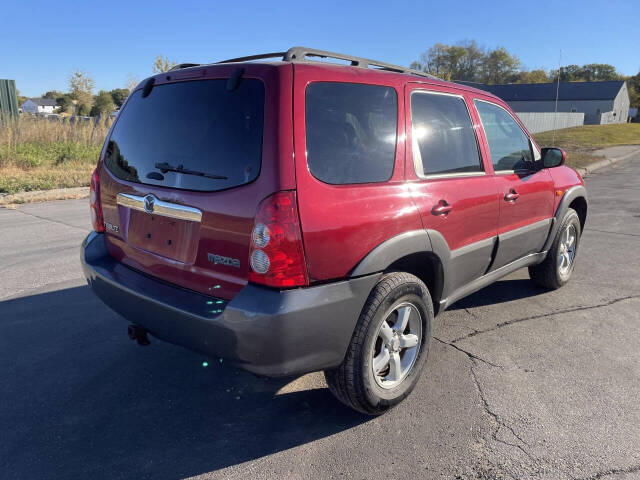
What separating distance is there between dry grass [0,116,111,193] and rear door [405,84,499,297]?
1007 centimetres

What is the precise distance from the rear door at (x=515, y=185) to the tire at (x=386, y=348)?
1181mm

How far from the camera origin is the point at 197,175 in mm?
2400

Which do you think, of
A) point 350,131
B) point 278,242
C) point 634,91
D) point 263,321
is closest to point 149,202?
point 278,242

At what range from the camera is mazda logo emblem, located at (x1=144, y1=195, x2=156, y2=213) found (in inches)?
102

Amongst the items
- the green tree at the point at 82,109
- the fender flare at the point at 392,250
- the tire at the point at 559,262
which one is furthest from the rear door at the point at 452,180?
the green tree at the point at 82,109

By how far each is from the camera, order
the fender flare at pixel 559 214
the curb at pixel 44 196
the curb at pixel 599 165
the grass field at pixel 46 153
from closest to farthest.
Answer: the fender flare at pixel 559 214, the curb at pixel 44 196, the grass field at pixel 46 153, the curb at pixel 599 165

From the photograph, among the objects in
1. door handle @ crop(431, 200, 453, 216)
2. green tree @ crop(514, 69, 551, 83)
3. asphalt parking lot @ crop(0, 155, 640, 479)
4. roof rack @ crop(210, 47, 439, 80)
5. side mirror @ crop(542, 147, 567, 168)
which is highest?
green tree @ crop(514, 69, 551, 83)

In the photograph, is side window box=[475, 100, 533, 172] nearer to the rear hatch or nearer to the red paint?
the red paint

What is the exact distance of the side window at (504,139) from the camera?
144 inches

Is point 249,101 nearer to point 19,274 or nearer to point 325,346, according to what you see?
point 325,346

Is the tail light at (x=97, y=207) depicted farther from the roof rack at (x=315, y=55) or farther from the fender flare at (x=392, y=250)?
the fender flare at (x=392, y=250)

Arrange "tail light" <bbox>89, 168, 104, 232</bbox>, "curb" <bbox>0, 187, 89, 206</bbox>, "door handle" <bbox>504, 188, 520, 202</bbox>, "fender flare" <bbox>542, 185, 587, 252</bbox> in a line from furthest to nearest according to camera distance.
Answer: "curb" <bbox>0, 187, 89, 206</bbox>
"fender flare" <bbox>542, 185, 587, 252</bbox>
"door handle" <bbox>504, 188, 520, 202</bbox>
"tail light" <bbox>89, 168, 104, 232</bbox>

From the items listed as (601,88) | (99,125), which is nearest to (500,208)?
(99,125)

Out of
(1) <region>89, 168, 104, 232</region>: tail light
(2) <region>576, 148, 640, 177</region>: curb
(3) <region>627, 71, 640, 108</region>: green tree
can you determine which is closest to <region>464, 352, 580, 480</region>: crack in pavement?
(1) <region>89, 168, 104, 232</region>: tail light
